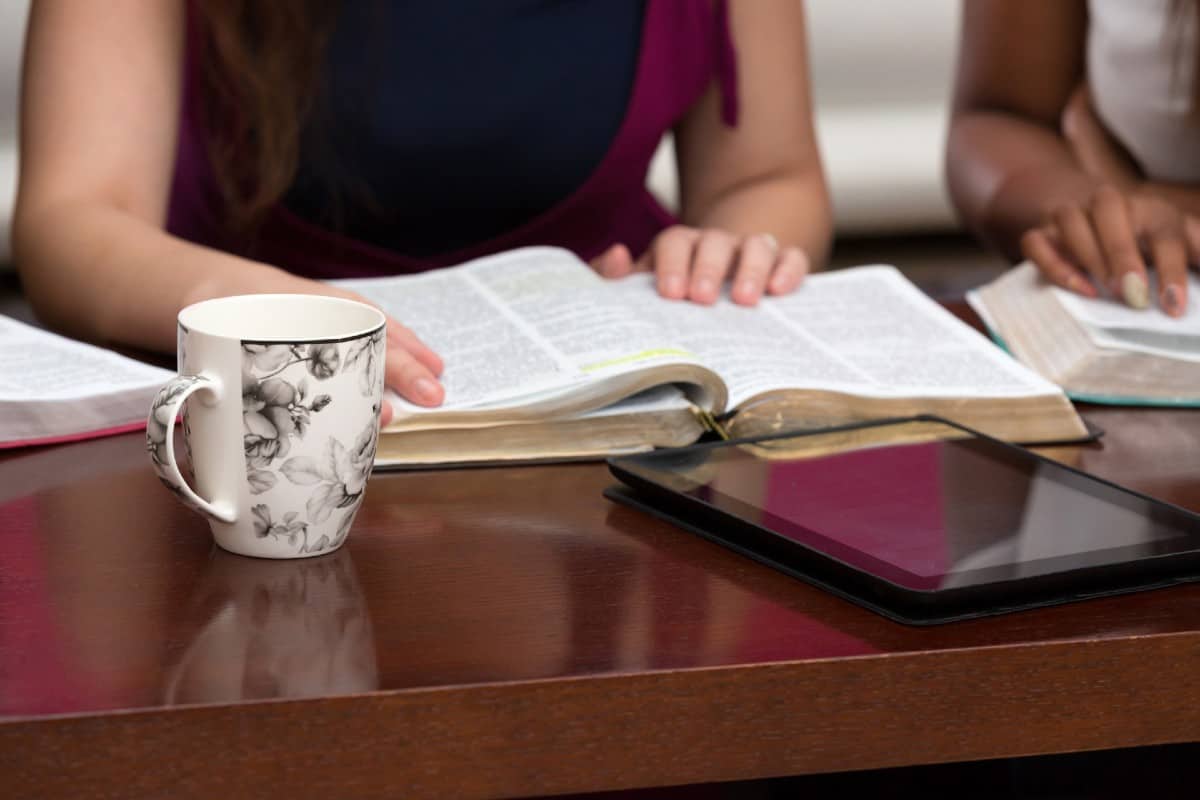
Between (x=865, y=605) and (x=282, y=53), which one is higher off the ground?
(x=282, y=53)

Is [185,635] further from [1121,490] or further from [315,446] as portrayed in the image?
[1121,490]

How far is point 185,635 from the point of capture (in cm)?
47

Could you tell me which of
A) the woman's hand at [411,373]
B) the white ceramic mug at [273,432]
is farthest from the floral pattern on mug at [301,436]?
the woman's hand at [411,373]

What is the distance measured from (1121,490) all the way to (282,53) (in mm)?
751

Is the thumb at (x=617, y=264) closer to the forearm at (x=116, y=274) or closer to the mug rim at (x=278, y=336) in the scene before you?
the forearm at (x=116, y=274)

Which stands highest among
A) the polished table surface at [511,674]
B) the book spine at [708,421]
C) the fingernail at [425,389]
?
the fingernail at [425,389]

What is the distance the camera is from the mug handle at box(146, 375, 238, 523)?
0.50 meters

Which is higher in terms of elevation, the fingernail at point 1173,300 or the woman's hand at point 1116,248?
the woman's hand at point 1116,248

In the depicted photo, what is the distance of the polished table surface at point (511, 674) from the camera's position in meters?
0.43

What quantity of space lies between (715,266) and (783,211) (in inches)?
11.5

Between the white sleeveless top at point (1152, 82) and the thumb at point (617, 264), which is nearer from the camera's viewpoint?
the thumb at point (617, 264)

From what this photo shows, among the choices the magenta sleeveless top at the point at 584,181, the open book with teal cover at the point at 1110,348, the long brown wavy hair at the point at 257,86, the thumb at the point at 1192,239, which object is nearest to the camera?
the open book with teal cover at the point at 1110,348

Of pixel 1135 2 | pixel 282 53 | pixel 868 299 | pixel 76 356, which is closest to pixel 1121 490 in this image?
pixel 868 299

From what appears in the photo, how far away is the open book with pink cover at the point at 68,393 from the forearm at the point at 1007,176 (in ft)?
2.17
